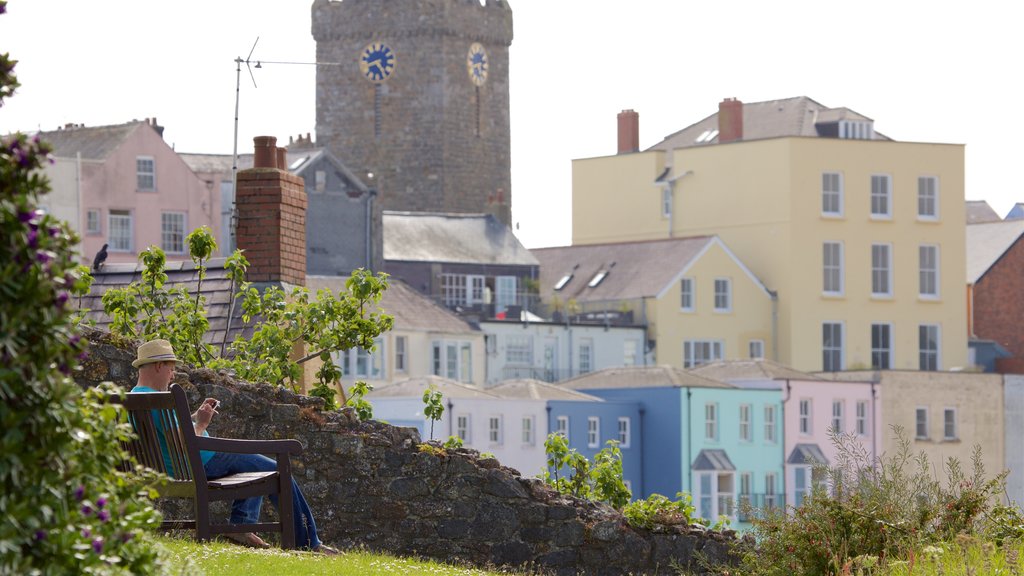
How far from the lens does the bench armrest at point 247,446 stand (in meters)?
10.5

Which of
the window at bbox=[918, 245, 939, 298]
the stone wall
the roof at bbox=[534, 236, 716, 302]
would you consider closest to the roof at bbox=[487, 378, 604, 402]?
the roof at bbox=[534, 236, 716, 302]

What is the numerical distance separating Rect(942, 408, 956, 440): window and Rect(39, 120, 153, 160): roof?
109 feet

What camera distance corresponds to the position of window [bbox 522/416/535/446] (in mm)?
66625

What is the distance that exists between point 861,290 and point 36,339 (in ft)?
290

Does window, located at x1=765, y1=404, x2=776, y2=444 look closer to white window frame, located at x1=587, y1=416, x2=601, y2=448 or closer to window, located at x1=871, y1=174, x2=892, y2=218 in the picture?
white window frame, located at x1=587, y1=416, x2=601, y2=448

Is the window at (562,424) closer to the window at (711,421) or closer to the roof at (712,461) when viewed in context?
the roof at (712,461)

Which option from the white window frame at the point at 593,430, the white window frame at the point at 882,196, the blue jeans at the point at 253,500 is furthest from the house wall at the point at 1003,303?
the blue jeans at the point at 253,500

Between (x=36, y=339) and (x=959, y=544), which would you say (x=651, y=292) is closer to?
(x=959, y=544)

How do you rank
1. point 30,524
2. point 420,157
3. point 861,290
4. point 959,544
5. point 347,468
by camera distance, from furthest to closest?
point 420,157
point 861,290
point 347,468
point 959,544
point 30,524

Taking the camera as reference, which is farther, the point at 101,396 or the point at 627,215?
the point at 627,215

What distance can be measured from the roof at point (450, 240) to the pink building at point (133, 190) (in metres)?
8.73

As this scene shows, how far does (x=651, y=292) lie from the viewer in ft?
280

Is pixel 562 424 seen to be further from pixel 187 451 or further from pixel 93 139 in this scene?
pixel 187 451

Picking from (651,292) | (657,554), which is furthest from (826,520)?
(651,292)
